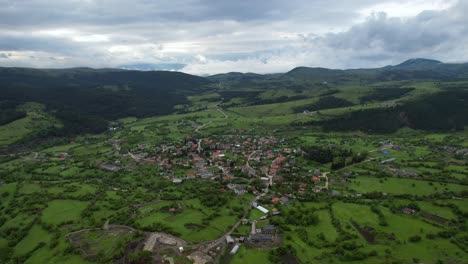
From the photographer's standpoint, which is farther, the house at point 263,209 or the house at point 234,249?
the house at point 263,209

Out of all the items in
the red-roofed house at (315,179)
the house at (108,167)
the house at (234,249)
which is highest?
the red-roofed house at (315,179)

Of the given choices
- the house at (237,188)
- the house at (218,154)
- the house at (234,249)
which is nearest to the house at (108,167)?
the house at (218,154)

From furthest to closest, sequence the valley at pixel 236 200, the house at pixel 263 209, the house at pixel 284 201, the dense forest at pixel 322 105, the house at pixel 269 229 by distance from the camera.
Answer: the dense forest at pixel 322 105 → the house at pixel 284 201 → the house at pixel 263 209 → the house at pixel 269 229 → the valley at pixel 236 200

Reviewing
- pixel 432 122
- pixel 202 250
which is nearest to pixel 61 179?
pixel 202 250

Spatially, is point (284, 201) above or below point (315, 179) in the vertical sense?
below

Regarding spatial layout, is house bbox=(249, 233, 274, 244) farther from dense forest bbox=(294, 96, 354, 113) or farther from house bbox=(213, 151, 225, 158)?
dense forest bbox=(294, 96, 354, 113)

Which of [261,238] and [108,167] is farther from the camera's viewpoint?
[108,167]

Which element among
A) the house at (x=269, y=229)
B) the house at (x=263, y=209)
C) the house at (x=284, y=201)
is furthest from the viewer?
the house at (x=284, y=201)

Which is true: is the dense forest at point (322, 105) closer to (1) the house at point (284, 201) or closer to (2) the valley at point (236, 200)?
(2) the valley at point (236, 200)

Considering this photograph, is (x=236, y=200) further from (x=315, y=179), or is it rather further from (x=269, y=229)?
(x=315, y=179)

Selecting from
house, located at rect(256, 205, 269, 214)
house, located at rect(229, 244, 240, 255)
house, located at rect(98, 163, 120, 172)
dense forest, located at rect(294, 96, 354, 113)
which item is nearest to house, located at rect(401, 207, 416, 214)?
house, located at rect(256, 205, 269, 214)

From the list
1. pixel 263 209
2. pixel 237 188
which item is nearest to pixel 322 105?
pixel 237 188

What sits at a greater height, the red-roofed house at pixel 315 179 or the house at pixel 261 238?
the red-roofed house at pixel 315 179
